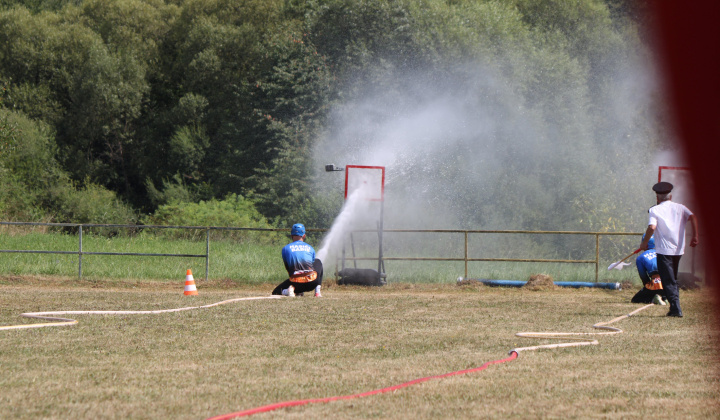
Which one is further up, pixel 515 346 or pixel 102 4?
pixel 102 4

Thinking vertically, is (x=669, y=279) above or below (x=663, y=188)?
below

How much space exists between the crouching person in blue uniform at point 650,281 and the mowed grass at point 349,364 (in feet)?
3.67

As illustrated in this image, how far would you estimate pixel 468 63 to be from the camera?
1444 inches

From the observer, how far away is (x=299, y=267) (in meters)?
14.2

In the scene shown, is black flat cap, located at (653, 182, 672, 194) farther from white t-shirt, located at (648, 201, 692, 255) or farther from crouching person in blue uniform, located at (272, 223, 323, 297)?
crouching person in blue uniform, located at (272, 223, 323, 297)

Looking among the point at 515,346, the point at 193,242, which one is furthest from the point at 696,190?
the point at 193,242

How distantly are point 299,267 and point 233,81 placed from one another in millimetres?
35001

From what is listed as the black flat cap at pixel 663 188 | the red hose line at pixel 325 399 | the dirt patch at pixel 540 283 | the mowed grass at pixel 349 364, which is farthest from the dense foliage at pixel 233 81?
the red hose line at pixel 325 399

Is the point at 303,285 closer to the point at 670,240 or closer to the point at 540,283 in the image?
the point at 670,240

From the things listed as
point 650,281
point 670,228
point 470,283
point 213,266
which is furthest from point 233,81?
point 670,228

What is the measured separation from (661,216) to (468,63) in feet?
86.1

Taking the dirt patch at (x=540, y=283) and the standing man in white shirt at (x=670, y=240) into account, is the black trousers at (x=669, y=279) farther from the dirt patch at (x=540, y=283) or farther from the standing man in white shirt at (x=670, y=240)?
the dirt patch at (x=540, y=283)

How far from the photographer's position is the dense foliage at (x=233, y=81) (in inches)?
1462

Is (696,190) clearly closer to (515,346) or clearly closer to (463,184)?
(515,346)
